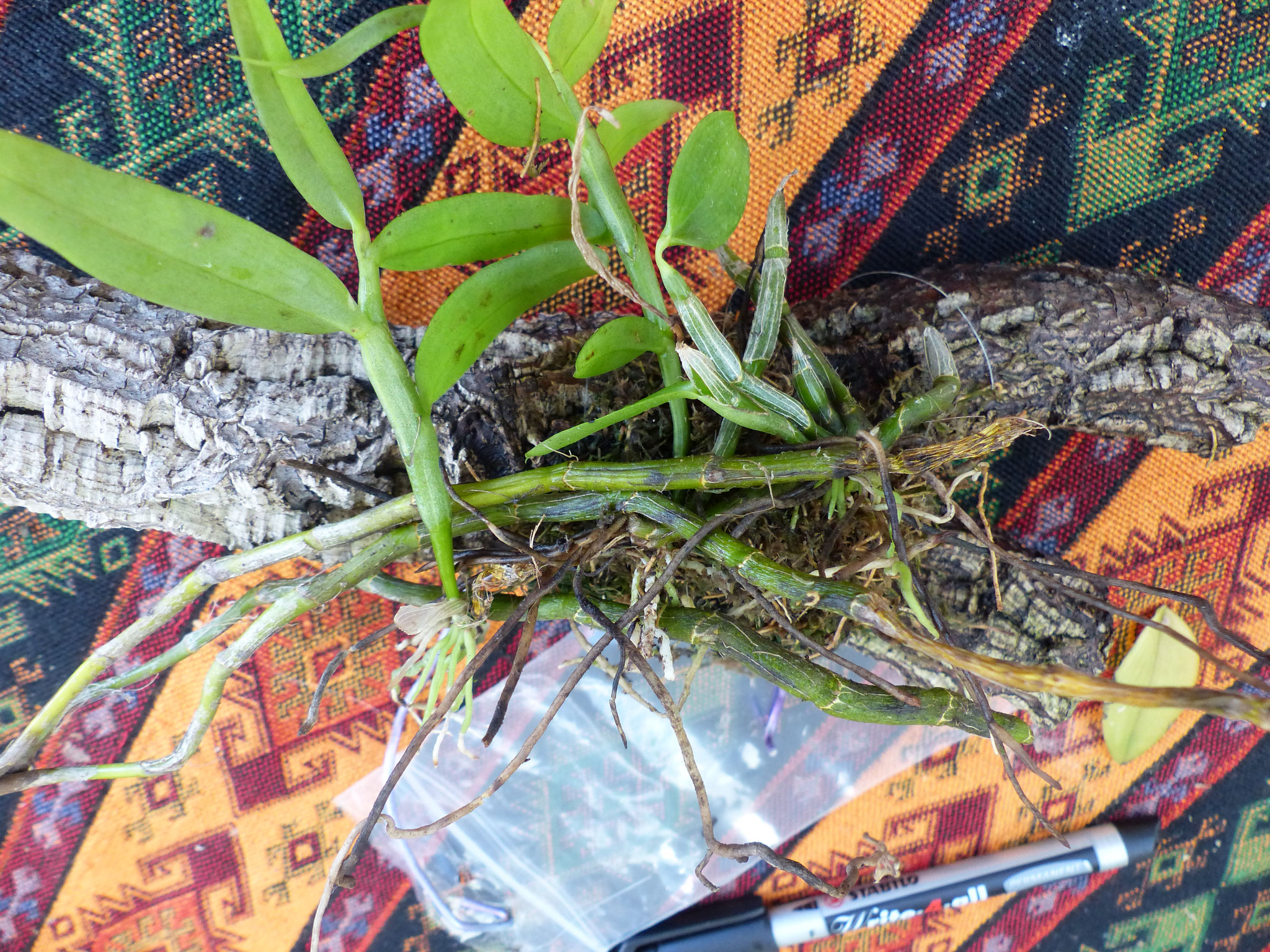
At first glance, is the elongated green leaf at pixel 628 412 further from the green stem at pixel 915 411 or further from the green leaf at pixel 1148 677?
the green leaf at pixel 1148 677

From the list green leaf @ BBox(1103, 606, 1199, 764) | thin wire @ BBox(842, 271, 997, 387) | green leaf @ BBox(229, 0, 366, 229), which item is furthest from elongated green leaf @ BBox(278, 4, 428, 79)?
green leaf @ BBox(1103, 606, 1199, 764)

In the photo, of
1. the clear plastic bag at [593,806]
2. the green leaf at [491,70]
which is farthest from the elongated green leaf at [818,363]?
the clear plastic bag at [593,806]

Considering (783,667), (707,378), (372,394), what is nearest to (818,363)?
(707,378)

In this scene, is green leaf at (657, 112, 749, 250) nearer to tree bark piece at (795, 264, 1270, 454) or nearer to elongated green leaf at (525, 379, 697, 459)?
elongated green leaf at (525, 379, 697, 459)

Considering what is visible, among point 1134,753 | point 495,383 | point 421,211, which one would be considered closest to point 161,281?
point 421,211

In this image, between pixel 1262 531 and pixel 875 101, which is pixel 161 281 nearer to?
pixel 875 101
